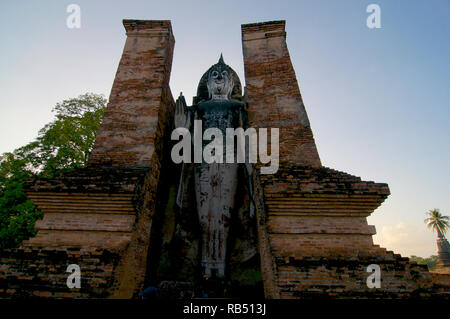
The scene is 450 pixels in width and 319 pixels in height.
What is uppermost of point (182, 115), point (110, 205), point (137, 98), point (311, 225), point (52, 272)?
point (137, 98)

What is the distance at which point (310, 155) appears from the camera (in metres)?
4.86

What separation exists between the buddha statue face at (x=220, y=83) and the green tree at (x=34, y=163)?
8.74 meters

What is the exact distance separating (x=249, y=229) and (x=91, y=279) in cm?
276

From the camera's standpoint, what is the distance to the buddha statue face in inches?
244

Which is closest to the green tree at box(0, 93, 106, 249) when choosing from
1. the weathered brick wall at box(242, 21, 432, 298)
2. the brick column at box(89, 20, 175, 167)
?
the brick column at box(89, 20, 175, 167)

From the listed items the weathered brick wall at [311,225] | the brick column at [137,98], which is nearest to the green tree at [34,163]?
the brick column at [137,98]

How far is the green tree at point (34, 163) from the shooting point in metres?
10.9

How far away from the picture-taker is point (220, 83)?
20.5 feet

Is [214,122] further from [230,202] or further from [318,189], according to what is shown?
[318,189]

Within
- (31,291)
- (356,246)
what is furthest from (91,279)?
(356,246)

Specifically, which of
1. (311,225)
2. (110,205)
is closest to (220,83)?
(110,205)

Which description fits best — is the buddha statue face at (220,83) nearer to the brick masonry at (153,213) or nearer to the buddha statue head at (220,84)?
the buddha statue head at (220,84)

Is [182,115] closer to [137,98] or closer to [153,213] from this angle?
[137,98]
